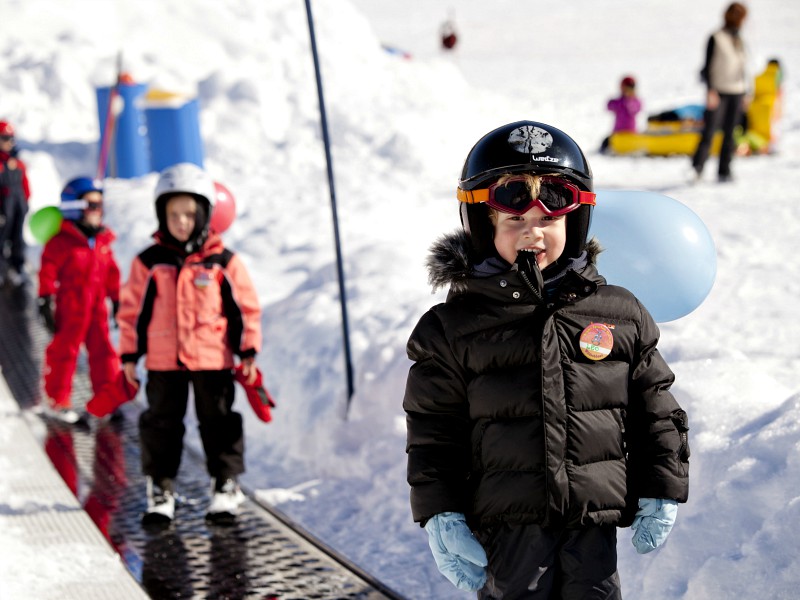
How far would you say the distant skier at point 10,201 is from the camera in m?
9.77

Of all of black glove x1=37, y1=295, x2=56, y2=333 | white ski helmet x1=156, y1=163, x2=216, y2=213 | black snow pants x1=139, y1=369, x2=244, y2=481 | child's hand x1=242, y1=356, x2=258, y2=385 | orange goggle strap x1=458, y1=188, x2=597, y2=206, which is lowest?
black snow pants x1=139, y1=369, x2=244, y2=481

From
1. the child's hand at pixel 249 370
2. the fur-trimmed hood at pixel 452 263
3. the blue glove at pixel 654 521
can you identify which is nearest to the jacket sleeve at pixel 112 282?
the child's hand at pixel 249 370

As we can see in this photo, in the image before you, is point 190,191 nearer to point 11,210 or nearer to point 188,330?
point 188,330

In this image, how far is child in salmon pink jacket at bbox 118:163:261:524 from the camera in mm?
4867

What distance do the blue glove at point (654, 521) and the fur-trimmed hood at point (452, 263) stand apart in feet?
2.06

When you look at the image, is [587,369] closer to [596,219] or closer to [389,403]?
[596,219]

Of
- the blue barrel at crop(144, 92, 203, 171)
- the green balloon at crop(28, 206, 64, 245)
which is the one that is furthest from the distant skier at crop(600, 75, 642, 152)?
the green balloon at crop(28, 206, 64, 245)

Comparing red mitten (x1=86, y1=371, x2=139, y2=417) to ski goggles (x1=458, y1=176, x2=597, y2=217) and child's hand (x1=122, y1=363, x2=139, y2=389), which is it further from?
ski goggles (x1=458, y1=176, x2=597, y2=217)

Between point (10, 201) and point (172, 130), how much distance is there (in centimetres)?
287

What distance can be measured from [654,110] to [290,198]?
10419 mm

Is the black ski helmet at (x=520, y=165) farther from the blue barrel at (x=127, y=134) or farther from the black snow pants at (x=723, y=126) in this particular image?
the blue barrel at (x=127, y=134)

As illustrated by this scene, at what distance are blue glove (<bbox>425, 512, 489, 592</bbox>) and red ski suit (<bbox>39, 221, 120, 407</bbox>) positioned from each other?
4.27 m

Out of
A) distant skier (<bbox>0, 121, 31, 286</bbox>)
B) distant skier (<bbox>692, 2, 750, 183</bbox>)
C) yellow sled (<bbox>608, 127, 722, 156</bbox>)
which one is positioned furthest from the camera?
yellow sled (<bbox>608, 127, 722, 156</bbox>)

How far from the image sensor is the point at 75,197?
6.43m
